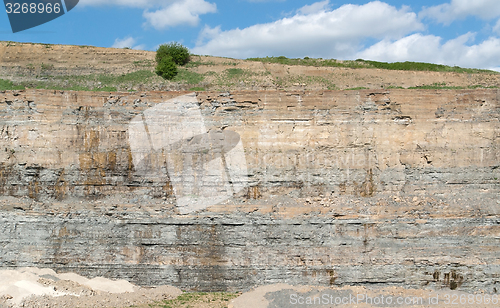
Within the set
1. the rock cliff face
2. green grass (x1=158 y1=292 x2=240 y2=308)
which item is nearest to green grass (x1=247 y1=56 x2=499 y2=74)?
the rock cliff face

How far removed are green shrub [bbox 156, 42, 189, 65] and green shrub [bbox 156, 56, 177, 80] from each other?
119cm

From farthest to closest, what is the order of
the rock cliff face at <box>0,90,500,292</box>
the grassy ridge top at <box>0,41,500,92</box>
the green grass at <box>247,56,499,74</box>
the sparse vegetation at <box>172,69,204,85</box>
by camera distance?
the green grass at <box>247,56,499,74</box>
the sparse vegetation at <box>172,69,204,85</box>
the grassy ridge top at <box>0,41,500,92</box>
the rock cliff face at <box>0,90,500,292</box>

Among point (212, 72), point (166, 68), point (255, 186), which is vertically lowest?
point (255, 186)

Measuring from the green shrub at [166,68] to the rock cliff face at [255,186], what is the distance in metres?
10.1

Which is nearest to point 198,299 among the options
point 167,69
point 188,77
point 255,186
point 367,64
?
point 255,186

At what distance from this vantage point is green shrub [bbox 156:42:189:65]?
22406 mm

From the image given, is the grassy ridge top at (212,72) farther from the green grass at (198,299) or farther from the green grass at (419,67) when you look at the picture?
the green grass at (198,299)

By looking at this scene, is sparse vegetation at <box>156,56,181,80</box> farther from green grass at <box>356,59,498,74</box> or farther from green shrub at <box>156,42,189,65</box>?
green grass at <box>356,59,498,74</box>

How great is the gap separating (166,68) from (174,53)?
7.19ft

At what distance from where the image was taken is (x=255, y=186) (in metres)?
10.8

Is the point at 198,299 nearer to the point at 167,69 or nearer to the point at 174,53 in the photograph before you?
the point at 167,69

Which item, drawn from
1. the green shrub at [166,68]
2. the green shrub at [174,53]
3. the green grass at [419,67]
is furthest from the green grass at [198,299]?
the green grass at [419,67]

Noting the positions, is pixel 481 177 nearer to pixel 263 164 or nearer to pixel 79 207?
pixel 263 164

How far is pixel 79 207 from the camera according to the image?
35.7 feet
